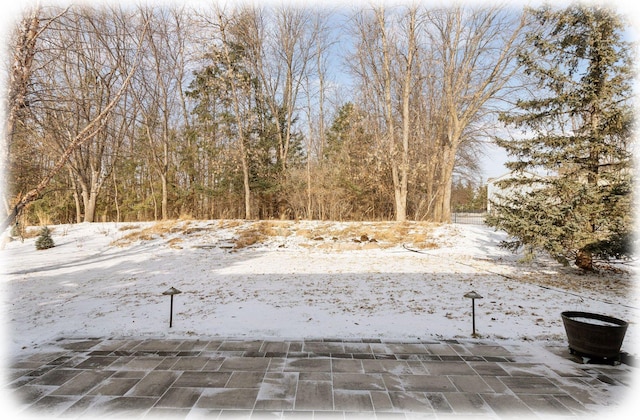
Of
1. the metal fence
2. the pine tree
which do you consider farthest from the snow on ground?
the metal fence

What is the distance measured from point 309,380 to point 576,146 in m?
→ 7.13

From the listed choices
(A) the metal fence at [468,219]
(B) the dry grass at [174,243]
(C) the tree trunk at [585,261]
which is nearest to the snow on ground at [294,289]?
(B) the dry grass at [174,243]

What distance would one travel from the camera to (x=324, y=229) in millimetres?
11859

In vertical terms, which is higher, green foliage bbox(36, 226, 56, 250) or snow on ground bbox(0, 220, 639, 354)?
green foliage bbox(36, 226, 56, 250)

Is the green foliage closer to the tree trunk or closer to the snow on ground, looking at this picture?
the snow on ground

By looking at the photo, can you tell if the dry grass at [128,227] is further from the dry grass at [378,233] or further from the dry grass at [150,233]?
the dry grass at [378,233]

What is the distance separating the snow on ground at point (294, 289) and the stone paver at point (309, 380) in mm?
380

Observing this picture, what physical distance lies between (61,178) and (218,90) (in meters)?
10.3

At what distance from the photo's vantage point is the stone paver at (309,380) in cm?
224

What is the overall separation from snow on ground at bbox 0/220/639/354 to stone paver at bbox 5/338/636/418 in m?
0.38

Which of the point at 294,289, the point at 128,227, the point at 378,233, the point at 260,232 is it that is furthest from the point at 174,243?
the point at 378,233

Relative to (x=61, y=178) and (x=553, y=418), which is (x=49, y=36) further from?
(x=61, y=178)

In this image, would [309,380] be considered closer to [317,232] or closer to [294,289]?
[294,289]

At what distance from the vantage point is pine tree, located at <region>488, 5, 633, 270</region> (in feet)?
18.9
